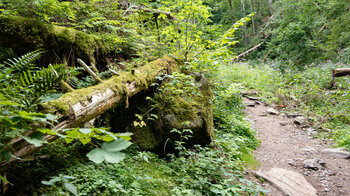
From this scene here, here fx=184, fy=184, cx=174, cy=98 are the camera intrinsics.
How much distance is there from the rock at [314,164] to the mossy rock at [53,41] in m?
5.83

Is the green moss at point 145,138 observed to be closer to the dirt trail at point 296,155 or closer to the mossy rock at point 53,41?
the mossy rock at point 53,41

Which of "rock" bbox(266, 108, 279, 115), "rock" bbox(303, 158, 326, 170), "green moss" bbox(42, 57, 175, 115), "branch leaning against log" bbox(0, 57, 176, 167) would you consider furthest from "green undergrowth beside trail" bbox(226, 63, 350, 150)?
"branch leaning against log" bbox(0, 57, 176, 167)

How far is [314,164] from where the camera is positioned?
15.2 ft

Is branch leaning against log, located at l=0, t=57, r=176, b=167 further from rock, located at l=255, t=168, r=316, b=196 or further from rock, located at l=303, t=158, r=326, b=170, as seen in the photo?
rock, located at l=303, t=158, r=326, b=170

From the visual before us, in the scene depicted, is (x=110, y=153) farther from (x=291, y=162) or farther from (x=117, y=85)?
(x=291, y=162)

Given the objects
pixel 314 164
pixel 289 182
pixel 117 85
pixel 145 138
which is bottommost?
pixel 314 164

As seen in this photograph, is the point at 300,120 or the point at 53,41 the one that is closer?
the point at 53,41

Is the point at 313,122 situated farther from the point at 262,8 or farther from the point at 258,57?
the point at 262,8

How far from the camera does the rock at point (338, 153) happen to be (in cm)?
505

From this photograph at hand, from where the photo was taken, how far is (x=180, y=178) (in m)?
3.04

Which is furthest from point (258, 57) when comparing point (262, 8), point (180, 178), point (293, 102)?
point (180, 178)

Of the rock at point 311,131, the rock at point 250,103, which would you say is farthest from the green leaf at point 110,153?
the rock at point 250,103

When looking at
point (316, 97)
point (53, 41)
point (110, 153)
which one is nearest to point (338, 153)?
point (316, 97)

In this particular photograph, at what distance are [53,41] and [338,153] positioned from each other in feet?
25.8
